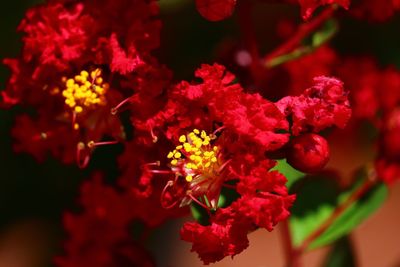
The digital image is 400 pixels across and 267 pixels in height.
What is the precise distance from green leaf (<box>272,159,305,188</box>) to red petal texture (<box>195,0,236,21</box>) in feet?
0.67

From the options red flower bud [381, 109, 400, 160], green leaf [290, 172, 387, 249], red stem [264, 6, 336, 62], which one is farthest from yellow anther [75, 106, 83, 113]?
red flower bud [381, 109, 400, 160]

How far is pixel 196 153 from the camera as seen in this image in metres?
0.94

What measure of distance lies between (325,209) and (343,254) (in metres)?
0.14

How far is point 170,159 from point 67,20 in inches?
8.9

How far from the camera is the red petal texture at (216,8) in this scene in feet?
2.95

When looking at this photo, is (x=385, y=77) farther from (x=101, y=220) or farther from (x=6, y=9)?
(x=6, y=9)

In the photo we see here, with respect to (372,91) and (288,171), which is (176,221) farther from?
(288,171)

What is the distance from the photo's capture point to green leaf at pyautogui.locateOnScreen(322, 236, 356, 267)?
139 centimetres

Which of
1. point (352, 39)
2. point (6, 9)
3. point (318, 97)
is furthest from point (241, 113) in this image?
point (352, 39)

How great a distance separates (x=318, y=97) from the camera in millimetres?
887

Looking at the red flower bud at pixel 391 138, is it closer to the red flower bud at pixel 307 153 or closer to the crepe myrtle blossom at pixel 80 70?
the red flower bud at pixel 307 153

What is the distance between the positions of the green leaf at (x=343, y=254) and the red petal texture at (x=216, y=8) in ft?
2.10

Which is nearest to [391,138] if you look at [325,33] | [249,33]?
[325,33]

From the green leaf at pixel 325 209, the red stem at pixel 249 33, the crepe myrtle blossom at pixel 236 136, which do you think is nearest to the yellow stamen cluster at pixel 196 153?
the crepe myrtle blossom at pixel 236 136
